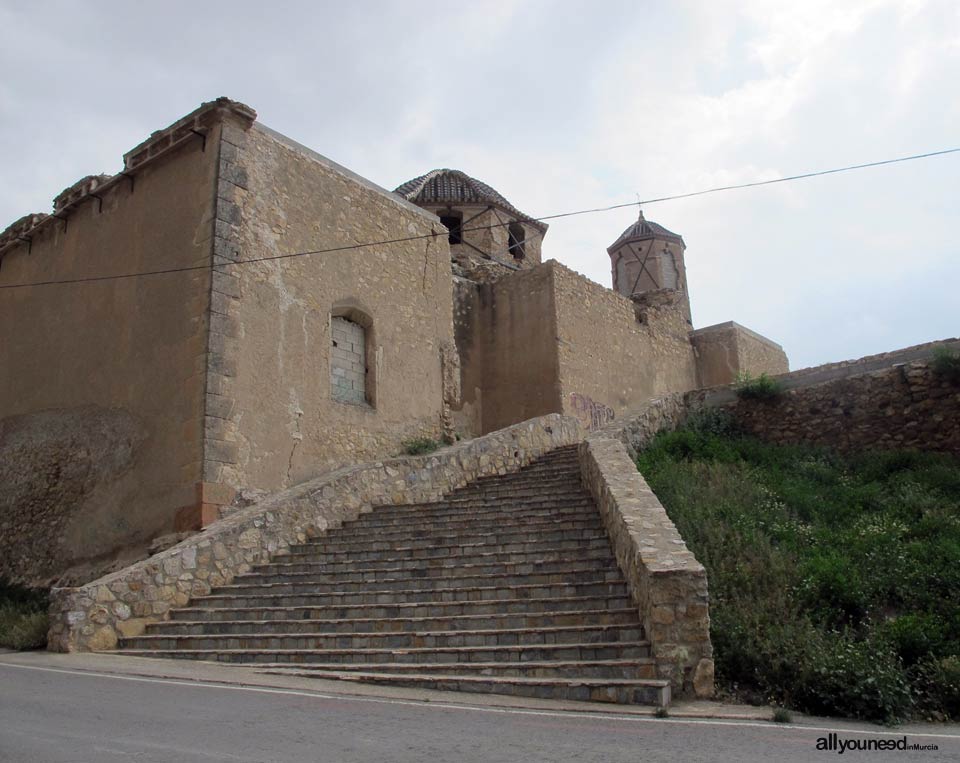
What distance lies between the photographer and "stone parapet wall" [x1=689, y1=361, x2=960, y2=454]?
40.4 ft

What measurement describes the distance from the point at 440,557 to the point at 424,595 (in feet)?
3.28

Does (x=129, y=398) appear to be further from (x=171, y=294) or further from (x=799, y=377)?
(x=799, y=377)

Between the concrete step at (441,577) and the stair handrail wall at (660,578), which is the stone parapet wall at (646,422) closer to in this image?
the stair handrail wall at (660,578)

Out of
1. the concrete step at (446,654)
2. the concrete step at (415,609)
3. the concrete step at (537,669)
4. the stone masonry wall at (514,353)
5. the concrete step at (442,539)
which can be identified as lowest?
the concrete step at (537,669)

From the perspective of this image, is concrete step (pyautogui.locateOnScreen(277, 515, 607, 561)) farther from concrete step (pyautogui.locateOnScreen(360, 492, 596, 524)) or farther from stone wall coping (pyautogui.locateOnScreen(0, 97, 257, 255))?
stone wall coping (pyautogui.locateOnScreen(0, 97, 257, 255))

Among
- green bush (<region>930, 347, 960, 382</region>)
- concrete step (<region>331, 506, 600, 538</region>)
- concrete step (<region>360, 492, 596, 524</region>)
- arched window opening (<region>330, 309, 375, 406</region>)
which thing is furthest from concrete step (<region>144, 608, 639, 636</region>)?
green bush (<region>930, 347, 960, 382</region>)

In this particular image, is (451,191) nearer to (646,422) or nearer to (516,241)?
(516,241)

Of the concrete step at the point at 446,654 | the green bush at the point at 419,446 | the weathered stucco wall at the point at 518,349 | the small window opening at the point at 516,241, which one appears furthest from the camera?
the small window opening at the point at 516,241

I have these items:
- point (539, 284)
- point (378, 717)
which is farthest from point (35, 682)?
point (539, 284)

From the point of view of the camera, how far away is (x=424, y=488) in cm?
1227

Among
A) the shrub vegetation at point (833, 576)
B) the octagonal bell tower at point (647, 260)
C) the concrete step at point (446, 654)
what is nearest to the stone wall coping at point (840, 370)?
the shrub vegetation at point (833, 576)

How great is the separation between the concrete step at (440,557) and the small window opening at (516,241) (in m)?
14.6

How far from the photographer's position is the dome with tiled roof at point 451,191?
2261 centimetres

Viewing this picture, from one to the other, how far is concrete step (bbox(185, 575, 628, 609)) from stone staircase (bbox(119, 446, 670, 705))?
14 millimetres
